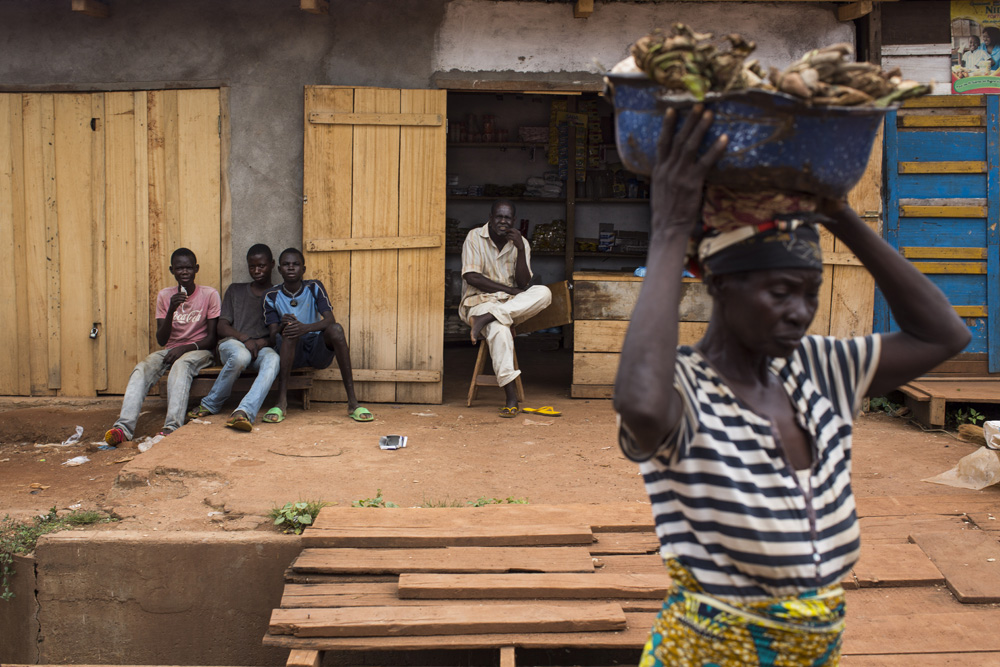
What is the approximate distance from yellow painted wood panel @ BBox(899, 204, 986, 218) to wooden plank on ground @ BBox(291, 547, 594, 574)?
15.3 ft

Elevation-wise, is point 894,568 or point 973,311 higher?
point 973,311

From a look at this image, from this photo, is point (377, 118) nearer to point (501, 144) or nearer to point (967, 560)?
point (501, 144)

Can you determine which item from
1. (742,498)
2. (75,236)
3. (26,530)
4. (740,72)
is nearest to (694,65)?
(740,72)

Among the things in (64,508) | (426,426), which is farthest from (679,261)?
(426,426)

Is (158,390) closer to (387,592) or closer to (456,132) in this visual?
(387,592)

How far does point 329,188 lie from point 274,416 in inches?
73.3

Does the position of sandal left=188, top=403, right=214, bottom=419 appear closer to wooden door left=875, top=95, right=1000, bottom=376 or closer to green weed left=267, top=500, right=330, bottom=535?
green weed left=267, top=500, right=330, bottom=535

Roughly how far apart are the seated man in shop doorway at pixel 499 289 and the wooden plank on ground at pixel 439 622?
11.6 ft

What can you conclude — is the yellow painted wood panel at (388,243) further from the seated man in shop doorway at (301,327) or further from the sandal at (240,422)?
the sandal at (240,422)

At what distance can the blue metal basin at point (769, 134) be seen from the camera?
1.31 meters

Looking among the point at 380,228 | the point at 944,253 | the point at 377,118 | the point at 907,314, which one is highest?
the point at 377,118

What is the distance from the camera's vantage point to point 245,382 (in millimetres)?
6414

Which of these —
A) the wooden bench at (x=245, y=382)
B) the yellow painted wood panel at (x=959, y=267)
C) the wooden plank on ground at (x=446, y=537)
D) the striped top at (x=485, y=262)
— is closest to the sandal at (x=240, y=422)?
the wooden bench at (x=245, y=382)

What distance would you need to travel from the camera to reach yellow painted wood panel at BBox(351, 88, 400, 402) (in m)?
6.66
